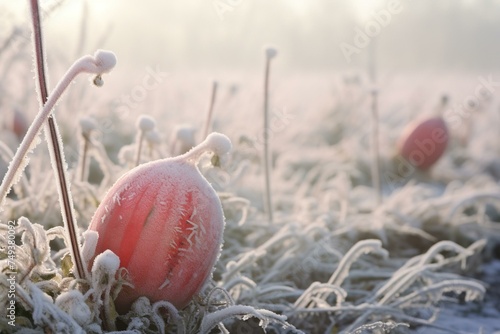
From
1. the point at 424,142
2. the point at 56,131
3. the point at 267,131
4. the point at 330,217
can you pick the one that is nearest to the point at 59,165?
the point at 56,131

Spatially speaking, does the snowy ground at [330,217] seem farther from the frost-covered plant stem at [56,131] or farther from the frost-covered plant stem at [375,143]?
the frost-covered plant stem at [56,131]

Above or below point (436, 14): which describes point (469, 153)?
below

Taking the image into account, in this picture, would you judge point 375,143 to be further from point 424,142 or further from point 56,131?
point 56,131

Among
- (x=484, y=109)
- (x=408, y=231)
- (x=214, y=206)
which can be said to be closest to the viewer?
(x=214, y=206)

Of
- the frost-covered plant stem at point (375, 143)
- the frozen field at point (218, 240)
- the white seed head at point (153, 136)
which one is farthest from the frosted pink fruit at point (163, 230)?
the frost-covered plant stem at point (375, 143)

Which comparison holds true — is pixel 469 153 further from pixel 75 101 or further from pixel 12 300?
pixel 12 300

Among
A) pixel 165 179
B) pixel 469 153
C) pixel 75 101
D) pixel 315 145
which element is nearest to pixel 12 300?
pixel 165 179
